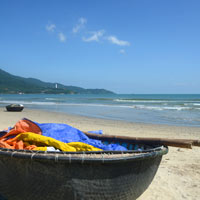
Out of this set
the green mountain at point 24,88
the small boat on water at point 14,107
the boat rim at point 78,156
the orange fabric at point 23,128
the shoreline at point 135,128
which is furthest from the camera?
the green mountain at point 24,88

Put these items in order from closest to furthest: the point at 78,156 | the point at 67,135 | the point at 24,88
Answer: the point at 78,156, the point at 67,135, the point at 24,88

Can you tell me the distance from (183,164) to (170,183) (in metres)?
1.18

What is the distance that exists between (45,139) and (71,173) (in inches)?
31.5

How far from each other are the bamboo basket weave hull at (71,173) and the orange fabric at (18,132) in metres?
0.31

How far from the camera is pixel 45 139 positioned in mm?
3092

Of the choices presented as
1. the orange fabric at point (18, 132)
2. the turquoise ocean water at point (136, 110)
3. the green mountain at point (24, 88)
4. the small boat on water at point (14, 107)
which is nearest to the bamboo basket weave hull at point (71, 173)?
the orange fabric at point (18, 132)

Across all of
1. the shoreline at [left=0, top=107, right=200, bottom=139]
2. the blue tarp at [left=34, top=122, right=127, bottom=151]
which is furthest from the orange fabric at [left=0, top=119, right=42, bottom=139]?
the shoreline at [left=0, top=107, right=200, bottom=139]

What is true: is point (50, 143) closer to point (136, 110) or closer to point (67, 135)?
point (67, 135)

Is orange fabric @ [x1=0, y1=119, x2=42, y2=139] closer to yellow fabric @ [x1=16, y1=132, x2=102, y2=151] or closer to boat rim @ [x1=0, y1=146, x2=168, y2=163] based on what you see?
yellow fabric @ [x1=16, y1=132, x2=102, y2=151]

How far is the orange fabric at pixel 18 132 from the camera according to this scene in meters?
3.03

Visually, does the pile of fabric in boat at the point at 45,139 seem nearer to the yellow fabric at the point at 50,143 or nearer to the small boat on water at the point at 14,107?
the yellow fabric at the point at 50,143

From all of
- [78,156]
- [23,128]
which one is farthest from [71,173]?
[23,128]

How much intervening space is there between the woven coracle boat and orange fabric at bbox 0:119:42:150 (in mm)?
304

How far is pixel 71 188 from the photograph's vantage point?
8.21ft
